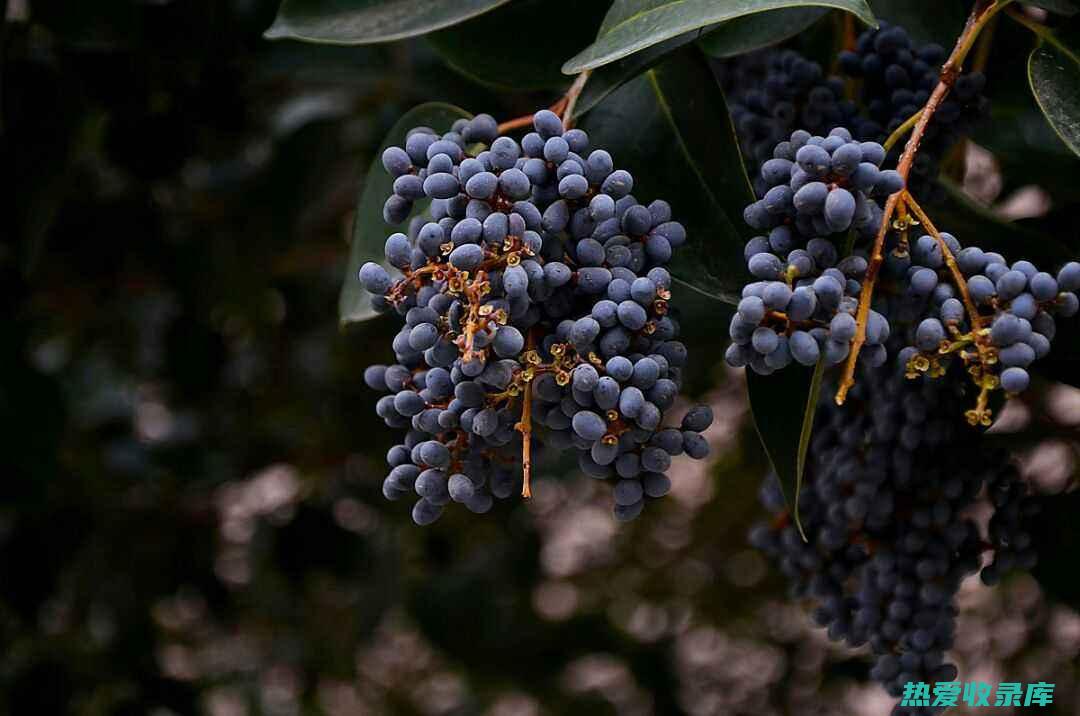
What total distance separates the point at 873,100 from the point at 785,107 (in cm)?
6

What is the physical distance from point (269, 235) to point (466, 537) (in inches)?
30.7

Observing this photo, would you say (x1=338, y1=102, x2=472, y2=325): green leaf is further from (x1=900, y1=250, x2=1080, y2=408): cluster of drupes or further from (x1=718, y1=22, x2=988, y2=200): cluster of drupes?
(x1=900, y1=250, x2=1080, y2=408): cluster of drupes

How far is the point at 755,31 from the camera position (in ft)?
2.44

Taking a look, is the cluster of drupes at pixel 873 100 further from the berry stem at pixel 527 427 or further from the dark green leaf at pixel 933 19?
the berry stem at pixel 527 427

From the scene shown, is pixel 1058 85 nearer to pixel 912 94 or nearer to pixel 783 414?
pixel 912 94

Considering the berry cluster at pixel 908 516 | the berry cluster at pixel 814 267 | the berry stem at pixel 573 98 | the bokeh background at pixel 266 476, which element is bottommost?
the bokeh background at pixel 266 476

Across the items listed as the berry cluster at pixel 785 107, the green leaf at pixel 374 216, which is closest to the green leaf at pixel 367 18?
the green leaf at pixel 374 216

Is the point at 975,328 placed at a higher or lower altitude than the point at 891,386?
higher

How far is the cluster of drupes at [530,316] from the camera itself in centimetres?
58

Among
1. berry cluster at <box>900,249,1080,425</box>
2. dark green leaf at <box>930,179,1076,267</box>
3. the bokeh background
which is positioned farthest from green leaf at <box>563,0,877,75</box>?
the bokeh background

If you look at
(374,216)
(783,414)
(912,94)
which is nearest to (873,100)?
(912,94)

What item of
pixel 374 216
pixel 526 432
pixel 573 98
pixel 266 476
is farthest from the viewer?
pixel 266 476

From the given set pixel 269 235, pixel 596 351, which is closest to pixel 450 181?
pixel 596 351

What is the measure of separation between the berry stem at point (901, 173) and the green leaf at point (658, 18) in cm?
7
